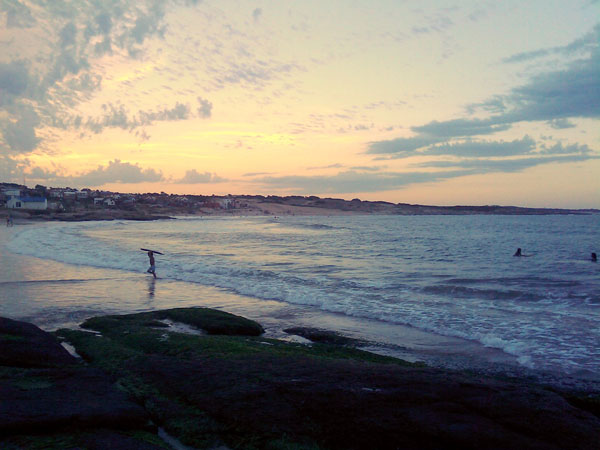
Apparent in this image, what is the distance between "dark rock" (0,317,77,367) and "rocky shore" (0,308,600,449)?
3 centimetres

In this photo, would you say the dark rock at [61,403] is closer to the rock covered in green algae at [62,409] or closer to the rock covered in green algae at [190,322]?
the rock covered in green algae at [62,409]

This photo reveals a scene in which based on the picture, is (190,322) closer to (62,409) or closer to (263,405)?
(263,405)

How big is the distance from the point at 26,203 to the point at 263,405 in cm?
12658

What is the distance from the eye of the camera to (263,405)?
6.52m

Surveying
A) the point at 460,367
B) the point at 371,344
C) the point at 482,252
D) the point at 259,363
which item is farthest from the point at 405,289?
the point at 482,252

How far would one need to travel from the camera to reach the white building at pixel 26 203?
111 metres

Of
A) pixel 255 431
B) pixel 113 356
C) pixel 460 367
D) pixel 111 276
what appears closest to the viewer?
pixel 255 431

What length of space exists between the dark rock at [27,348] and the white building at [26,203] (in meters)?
117

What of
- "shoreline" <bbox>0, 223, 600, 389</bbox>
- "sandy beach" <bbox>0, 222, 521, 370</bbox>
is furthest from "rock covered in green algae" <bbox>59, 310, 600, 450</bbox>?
"sandy beach" <bbox>0, 222, 521, 370</bbox>

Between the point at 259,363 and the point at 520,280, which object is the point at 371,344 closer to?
the point at 259,363

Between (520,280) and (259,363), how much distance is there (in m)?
21.1

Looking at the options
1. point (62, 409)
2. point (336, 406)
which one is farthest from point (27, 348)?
point (336, 406)

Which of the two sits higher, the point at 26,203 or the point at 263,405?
the point at 26,203

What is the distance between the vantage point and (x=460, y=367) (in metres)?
10.3
